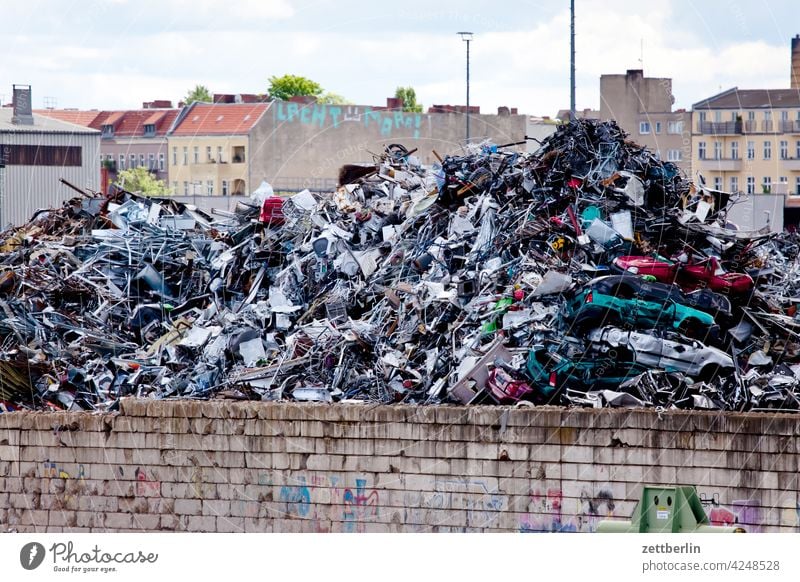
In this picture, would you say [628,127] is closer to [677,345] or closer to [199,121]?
[199,121]

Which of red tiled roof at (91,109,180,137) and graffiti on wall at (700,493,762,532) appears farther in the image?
red tiled roof at (91,109,180,137)

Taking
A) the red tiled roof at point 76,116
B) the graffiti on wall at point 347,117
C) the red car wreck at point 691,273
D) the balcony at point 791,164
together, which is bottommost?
the red car wreck at point 691,273

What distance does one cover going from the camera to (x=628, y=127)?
38.8 meters

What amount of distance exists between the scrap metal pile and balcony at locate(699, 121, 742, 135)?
1749 centimetres

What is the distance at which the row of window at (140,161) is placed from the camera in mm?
43509

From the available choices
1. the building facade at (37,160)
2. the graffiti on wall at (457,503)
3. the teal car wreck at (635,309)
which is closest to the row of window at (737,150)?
the building facade at (37,160)

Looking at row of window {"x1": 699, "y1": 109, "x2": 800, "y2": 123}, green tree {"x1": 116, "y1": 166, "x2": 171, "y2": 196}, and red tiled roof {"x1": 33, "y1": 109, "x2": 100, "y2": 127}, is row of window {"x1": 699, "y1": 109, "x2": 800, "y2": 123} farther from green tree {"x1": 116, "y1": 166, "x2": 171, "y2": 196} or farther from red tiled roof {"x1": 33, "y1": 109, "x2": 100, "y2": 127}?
red tiled roof {"x1": 33, "y1": 109, "x2": 100, "y2": 127}

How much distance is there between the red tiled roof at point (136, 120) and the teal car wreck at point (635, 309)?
940 inches

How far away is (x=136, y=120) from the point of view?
5094 centimetres

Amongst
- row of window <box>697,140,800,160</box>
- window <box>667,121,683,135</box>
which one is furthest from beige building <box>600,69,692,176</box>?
row of window <box>697,140,800,160</box>

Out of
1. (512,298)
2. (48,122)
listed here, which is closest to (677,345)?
(512,298)

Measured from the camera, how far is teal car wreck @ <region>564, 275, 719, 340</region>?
15594mm

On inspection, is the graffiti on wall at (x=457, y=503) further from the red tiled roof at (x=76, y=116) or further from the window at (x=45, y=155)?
the red tiled roof at (x=76, y=116)

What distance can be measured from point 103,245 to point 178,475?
17.9 ft
